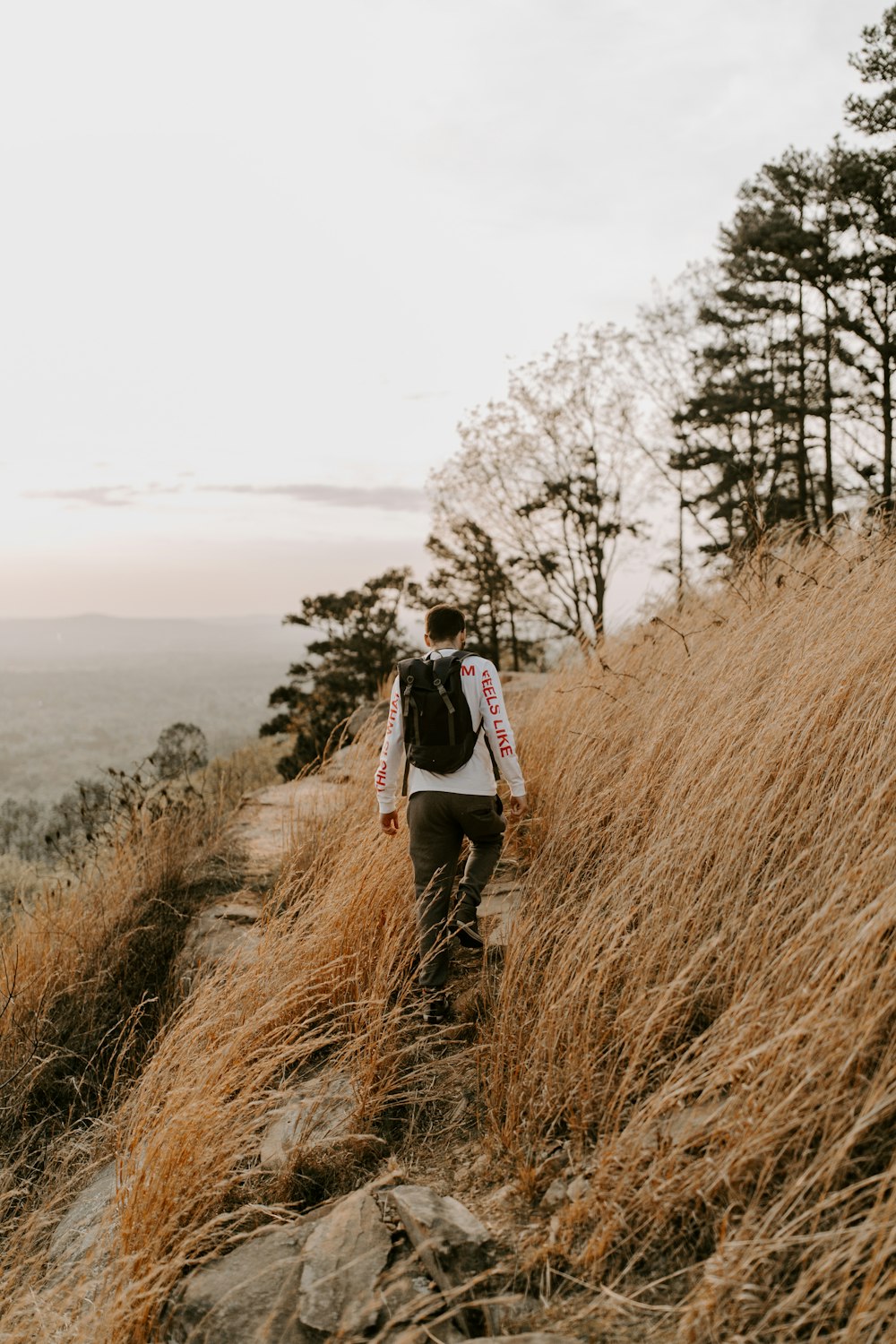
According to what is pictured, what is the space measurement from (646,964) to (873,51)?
2200 centimetres

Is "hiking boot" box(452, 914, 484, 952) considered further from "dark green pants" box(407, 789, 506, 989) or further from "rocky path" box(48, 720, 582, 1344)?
"rocky path" box(48, 720, 582, 1344)

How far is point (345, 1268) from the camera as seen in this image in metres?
2.57

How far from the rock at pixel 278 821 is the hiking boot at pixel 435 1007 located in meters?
2.50

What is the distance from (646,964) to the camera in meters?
3.11

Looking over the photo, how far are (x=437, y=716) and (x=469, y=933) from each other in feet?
3.42

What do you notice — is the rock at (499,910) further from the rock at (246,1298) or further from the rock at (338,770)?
the rock at (338,770)

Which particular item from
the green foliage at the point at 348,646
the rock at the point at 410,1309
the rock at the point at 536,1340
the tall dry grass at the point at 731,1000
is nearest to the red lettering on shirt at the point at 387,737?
the tall dry grass at the point at 731,1000

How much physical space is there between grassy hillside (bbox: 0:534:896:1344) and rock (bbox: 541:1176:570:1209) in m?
0.03

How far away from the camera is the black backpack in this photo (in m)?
4.15

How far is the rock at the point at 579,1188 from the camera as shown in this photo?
8.33ft

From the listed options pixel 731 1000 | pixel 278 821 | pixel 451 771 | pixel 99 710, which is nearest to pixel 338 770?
pixel 278 821

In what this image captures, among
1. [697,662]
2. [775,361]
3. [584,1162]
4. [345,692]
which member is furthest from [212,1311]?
[775,361]

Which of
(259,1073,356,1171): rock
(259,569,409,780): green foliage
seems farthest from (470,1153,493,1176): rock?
(259,569,409,780): green foliage

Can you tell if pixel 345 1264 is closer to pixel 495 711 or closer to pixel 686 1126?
pixel 686 1126
